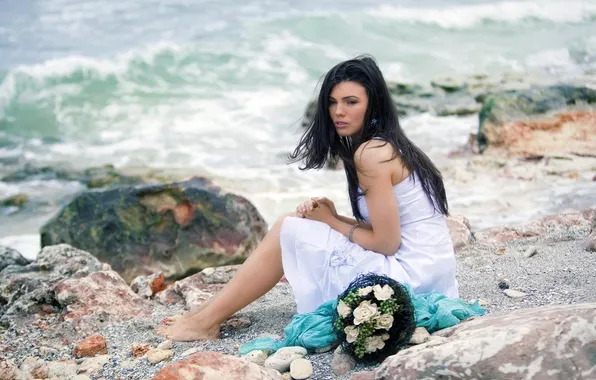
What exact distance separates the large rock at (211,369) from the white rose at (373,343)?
0.52m

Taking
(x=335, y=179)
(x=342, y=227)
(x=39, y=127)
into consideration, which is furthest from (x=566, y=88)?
(x=39, y=127)

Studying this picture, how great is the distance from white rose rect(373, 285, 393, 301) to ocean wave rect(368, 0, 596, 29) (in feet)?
71.2

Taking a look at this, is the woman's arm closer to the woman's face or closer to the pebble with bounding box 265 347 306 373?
the woman's face

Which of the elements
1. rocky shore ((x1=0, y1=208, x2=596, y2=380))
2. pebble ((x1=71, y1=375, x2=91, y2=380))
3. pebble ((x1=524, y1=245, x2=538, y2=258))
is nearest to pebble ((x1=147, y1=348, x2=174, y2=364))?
rocky shore ((x1=0, y1=208, x2=596, y2=380))

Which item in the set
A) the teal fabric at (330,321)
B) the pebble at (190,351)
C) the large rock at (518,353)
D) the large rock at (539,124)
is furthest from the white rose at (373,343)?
the large rock at (539,124)

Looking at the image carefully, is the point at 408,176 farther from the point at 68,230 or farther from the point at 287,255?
the point at 68,230

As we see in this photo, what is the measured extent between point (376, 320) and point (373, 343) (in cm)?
12

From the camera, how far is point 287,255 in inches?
178

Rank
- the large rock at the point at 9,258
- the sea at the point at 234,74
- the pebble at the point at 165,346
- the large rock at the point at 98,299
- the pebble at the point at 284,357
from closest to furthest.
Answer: the pebble at the point at 284,357, the pebble at the point at 165,346, the large rock at the point at 98,299, the large rock at the point at 9,258, the sea at the point at 234,74

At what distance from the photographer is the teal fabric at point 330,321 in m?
4.01

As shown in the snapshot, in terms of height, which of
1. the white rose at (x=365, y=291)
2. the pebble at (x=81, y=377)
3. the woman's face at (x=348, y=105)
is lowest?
the pebble at (x=81, y=377)

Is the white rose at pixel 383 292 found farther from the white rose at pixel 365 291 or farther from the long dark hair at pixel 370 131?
the long dark hair at pixel 370 131

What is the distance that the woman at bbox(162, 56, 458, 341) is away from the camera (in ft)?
14.2

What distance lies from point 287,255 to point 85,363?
1.35 m
